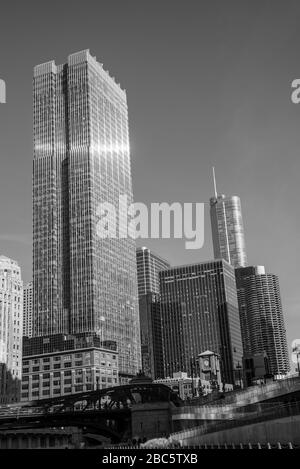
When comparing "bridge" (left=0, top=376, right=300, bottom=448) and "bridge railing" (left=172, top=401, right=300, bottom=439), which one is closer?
"bridge railing" (left=172, top=401, right=300, bottom=439)

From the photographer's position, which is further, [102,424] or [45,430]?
[102,424]

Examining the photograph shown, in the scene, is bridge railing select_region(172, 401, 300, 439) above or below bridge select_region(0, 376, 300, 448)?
below

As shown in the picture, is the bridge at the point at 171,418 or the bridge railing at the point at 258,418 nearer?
the bridge railing at the point at 258,418

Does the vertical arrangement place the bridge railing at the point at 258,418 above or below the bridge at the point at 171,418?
below

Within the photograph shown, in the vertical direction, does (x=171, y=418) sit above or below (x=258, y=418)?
above

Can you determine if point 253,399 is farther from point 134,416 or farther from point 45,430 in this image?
point 45,430

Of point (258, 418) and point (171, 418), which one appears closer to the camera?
point (258, 418)

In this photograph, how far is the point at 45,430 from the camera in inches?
4690
